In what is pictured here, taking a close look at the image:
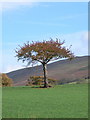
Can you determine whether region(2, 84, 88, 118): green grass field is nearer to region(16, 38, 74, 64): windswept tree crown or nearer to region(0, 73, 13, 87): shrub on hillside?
region(16, 38, 74, 64): windswept tree crown

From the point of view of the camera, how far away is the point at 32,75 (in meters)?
47.0

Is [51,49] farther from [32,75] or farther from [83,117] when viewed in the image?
[83,117]

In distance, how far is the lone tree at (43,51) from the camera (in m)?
34.2

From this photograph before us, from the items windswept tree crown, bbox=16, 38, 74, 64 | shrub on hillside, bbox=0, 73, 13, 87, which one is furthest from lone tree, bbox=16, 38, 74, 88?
shrub on hillside, bbox=0, 73, 13, 87

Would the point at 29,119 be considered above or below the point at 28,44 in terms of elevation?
below

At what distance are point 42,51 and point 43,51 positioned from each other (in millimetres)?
127

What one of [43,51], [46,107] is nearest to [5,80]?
[43,51]

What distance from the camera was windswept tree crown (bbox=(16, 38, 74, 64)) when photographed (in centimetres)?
3425

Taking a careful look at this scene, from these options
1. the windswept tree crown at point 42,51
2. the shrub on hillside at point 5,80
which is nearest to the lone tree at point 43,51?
the windswept tree crown at point 42,51

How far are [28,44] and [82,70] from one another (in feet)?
53.1

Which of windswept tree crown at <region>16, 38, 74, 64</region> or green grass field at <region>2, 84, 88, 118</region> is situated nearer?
green grass field at <region>2, 84, 88, 118</region>

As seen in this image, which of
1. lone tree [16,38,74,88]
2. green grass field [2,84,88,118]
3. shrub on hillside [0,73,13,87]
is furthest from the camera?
shrub on hillside [0,73,13,87]

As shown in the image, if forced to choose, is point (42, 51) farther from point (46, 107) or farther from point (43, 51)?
point (46, 107)

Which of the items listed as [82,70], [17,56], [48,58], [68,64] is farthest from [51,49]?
[68,64]
